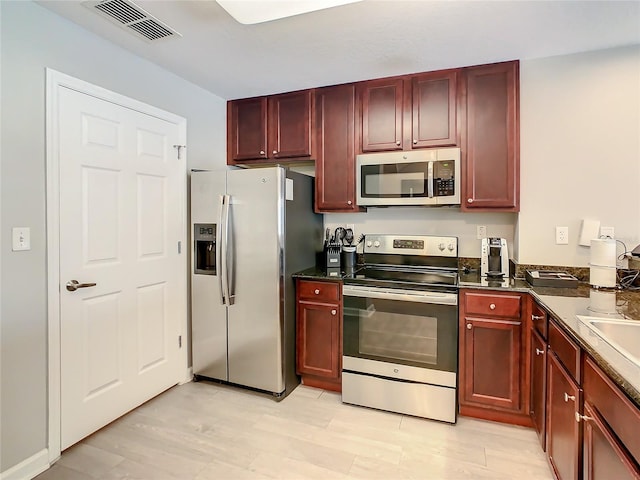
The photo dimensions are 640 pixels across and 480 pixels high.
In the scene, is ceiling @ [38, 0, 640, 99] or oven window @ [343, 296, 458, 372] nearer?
ceiling @ [38, 0, 640, 99]

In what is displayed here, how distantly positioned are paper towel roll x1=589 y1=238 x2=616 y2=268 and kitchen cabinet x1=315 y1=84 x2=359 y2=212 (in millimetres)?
1585

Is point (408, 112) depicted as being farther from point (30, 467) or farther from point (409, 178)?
point (30, 467)

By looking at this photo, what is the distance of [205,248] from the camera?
9.04ft

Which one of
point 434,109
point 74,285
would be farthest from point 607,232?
point 74,285

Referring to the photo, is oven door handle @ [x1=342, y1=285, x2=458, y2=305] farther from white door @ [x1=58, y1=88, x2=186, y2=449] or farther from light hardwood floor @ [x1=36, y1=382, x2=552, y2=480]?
white door @ [x1=58, y1=88, x2=186, y2=449]

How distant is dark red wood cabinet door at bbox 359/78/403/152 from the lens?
2709 mm

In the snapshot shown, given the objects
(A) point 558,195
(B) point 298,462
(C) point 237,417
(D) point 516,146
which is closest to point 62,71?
(C) point 237,417

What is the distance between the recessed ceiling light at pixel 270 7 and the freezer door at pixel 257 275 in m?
1.02

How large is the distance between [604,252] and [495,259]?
1.98 ft

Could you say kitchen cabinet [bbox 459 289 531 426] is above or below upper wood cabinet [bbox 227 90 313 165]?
below

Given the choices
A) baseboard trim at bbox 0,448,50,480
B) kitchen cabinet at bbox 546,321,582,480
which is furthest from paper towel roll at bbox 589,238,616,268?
baseboard trim at bbox 0,448,50,480

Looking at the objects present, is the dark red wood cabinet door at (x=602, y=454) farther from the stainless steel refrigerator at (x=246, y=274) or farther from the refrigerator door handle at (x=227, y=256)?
the refrigerator door handle at (x=227, y=256)

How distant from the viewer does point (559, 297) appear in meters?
1.89

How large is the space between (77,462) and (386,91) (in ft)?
10.2
